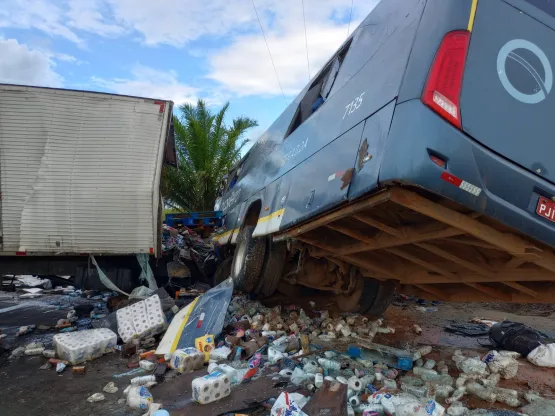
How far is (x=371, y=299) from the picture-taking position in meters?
5.09

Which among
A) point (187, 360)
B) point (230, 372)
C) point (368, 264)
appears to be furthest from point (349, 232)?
point (187, 360)

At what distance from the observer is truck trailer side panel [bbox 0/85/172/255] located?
535cm

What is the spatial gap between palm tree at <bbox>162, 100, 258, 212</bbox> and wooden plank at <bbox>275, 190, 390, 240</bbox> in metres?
12.5

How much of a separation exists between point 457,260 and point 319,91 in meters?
2.27

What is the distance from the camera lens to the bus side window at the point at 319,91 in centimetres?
398

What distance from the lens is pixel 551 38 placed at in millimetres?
2432

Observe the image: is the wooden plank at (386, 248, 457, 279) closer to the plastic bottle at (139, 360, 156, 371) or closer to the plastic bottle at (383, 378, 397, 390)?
the plastic bottle at (383, 378, 397, 390)

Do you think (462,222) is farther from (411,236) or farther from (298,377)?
(298,377)

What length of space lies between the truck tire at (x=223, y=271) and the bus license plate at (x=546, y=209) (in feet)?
17.9

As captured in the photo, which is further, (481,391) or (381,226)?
(481,391)

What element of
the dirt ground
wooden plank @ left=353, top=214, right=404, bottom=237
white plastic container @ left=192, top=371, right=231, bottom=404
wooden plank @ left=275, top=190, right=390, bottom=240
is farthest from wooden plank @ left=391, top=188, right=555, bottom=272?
white plastic container @ left=192, top=371, right=231, bottom=404

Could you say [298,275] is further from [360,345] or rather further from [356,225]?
[356,225]

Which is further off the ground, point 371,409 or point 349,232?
point 349,232

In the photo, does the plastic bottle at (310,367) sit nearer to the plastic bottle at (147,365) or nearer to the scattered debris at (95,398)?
the plastic bottle at (147,365)
